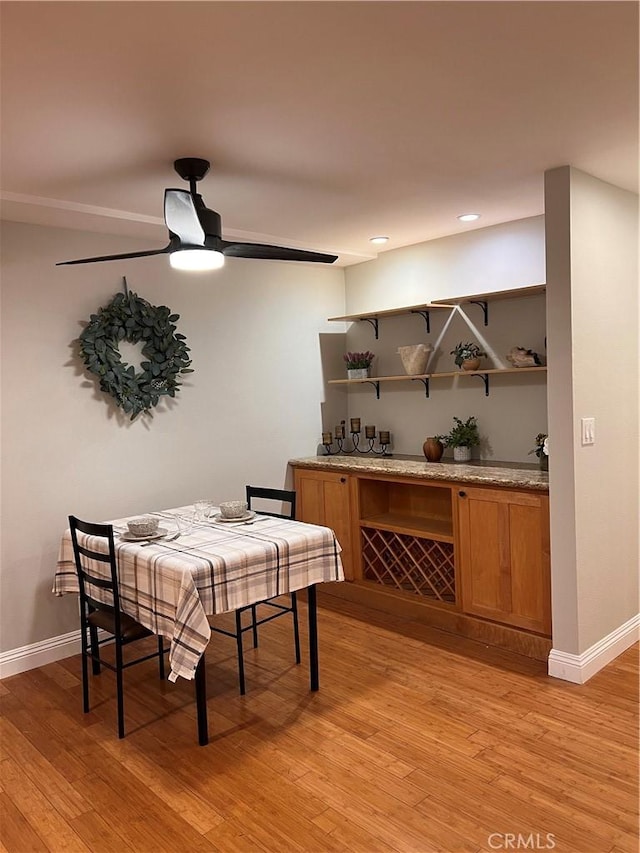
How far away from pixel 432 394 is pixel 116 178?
2.55 meters

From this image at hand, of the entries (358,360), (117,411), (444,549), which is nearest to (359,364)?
(358,360)

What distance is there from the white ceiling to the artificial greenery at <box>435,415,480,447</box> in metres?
1.42

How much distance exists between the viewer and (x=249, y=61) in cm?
197

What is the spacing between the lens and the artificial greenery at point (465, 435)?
4254 mm

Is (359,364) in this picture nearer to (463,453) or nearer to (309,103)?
(463,453)

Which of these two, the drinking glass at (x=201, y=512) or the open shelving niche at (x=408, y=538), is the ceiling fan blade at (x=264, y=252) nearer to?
the drinking glass at (x=201, y=512)

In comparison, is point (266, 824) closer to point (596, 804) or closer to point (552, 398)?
point (596, 804)

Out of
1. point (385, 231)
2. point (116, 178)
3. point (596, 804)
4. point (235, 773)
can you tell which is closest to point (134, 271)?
point (116, 178)

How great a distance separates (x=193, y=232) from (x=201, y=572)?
4.53 feet

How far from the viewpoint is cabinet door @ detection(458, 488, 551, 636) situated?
3.36 m

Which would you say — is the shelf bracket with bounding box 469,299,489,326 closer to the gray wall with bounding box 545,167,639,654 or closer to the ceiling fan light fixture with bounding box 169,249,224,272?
the gray wall with bounding box 545,167,639,654

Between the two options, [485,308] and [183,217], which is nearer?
[183,217]

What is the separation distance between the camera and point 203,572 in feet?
8.66

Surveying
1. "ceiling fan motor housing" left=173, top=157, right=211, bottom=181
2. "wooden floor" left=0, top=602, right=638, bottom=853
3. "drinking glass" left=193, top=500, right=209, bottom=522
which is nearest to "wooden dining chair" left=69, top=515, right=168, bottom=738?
"wooden floor" left=0, top=602, right=638, bottom=853
